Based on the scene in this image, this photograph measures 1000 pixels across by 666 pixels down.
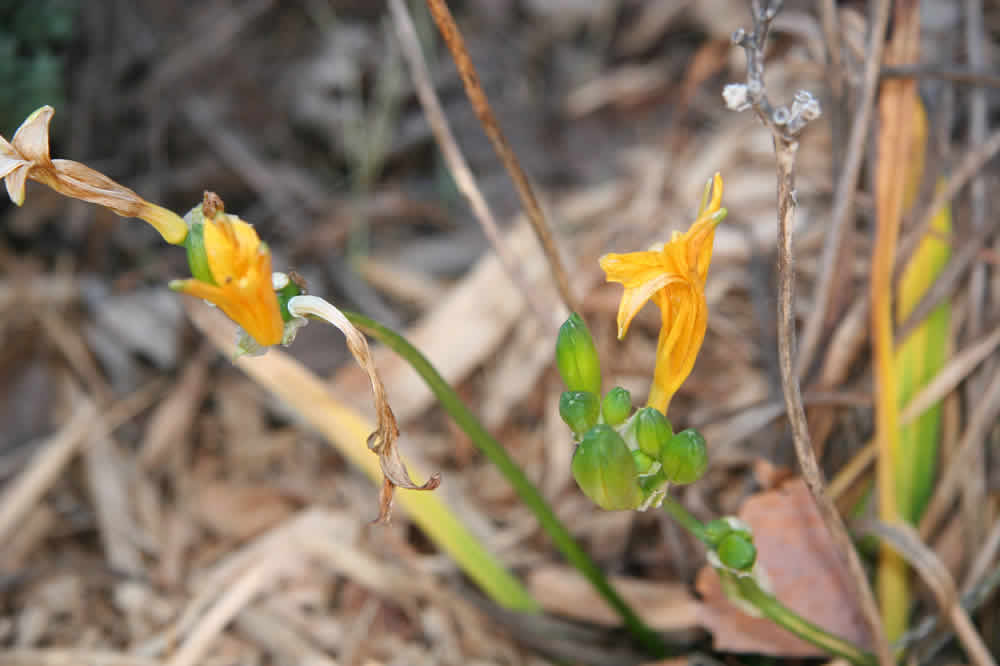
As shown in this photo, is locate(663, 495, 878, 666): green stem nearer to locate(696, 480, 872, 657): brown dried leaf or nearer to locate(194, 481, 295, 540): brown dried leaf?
locate(696, 480, 872, 657): brown dried leaf

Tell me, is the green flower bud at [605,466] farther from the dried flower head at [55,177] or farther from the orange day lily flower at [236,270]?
the dried flower head at [55,177]

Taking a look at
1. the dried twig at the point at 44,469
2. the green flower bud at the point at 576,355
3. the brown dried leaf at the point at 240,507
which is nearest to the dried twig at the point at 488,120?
the green flower bud at the point at 576,355

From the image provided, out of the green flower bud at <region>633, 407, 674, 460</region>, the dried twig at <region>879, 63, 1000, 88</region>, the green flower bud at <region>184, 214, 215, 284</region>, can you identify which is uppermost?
the dried twig at <region>879, 63, 1000, 88</region>

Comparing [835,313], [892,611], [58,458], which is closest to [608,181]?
[835,313]

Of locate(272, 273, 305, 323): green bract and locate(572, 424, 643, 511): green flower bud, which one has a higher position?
locate(272, 273, 305, 323): green bract

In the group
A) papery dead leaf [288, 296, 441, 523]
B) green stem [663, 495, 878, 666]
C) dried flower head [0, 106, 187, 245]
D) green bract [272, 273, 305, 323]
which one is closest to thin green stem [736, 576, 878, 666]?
green stem [663, 495, 878, 666]

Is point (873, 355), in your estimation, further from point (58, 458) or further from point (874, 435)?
point (58, 458)

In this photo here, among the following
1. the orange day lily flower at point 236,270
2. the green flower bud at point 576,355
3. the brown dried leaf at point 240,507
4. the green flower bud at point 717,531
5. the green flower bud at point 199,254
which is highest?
the green flower bud at point 199,254
